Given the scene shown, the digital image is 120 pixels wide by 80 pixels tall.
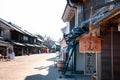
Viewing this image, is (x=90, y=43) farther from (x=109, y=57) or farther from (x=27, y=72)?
(x=27, y=72)

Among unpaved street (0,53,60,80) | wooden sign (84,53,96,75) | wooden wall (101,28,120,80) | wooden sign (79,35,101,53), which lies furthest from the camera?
wooden sign (84,53,96,75)

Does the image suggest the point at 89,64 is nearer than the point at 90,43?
No

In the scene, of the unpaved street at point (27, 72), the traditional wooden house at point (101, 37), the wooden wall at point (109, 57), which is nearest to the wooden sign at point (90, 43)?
the traditional wooden house at point (101, 37)

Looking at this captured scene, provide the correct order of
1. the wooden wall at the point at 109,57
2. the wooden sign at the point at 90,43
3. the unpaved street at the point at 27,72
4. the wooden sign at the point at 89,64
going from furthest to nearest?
1. the wooden sign at the point at 89,64
2. the unpaved street at the point at 27,72
3. the wooden wall at the point at 109,57
4. the wooden sign at the point at 90,43

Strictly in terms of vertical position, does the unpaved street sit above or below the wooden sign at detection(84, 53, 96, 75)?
below

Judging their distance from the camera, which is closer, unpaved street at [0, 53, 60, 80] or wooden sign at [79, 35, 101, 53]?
wooden sign at [79, 35, 101, 53]

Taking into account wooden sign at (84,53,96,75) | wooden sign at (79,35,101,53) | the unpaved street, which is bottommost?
the unpaved street

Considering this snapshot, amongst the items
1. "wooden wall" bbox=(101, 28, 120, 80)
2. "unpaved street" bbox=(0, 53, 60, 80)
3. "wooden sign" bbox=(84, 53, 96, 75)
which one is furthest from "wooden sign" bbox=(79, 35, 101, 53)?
"wooden sign" bbox=(84, 53, 96, 75)

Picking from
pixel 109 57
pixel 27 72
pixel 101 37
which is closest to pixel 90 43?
pixel 101 37

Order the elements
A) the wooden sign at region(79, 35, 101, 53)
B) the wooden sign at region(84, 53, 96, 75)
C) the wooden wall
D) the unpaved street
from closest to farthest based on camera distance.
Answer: the wooden sign at region(79, 35, 101, 53) → the wooden wall → the unpaved street → the wooden sign at region(84, 53, 96, 75)

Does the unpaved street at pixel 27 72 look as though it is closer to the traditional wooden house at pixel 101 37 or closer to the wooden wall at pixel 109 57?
the traditional wooden house at pixel 101 37

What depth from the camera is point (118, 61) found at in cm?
1061

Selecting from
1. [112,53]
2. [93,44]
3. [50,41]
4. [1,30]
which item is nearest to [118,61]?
[112,53]

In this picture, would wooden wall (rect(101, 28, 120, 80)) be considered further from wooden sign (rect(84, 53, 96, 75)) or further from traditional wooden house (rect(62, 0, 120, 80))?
wooden sign (rect(84, 53, 96, 75))
